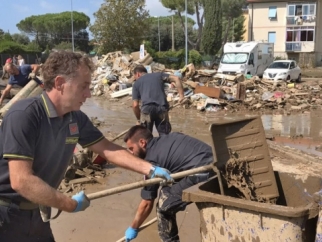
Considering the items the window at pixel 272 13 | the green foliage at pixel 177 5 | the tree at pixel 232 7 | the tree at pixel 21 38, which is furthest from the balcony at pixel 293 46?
the tree at pixel 21 38

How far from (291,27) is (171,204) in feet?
151

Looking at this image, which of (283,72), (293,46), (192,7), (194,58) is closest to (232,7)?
(192,7)

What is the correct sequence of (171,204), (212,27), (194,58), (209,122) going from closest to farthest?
(171,204) < (209,122) < (194,58) < (212,27)

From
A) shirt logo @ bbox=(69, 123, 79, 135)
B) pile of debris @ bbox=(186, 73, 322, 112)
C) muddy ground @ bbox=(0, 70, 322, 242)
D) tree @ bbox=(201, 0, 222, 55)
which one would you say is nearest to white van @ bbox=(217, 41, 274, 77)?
pile of debris @ bbox=(186, 73, 322, 112)

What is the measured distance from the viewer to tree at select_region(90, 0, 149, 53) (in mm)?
36406

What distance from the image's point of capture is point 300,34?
4559cm

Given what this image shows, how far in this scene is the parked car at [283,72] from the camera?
2416cm

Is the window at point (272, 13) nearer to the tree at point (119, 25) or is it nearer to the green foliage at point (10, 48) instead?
the tree at point (119, 25)

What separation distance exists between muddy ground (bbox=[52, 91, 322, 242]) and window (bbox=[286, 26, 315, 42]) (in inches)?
1377

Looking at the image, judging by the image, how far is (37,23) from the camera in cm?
7106

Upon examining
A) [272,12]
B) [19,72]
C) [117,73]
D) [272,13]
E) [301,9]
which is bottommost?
[117,73]

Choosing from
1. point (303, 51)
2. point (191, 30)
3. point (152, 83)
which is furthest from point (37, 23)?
point (152, 83)

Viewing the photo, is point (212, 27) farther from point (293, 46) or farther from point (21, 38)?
point (21, 38)

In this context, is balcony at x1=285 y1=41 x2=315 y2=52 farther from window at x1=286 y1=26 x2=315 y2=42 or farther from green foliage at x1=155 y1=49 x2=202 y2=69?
green foliage at x1=155 y1=49 x2=202 y2=69
